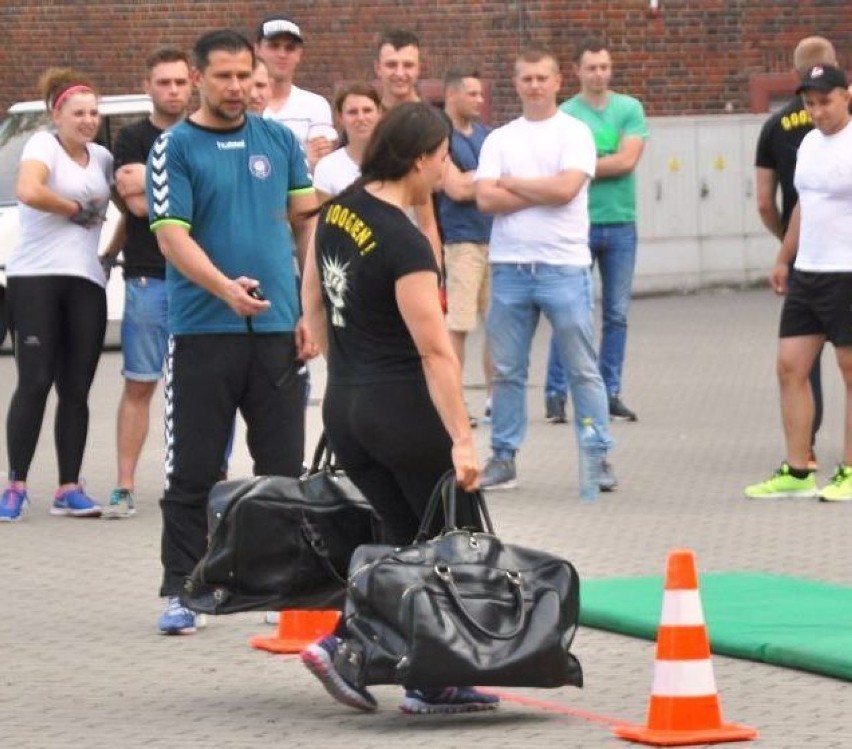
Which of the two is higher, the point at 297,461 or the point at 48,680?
the point at 297,461

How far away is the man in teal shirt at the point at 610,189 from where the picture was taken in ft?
46.5

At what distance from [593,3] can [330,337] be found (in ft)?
60.6

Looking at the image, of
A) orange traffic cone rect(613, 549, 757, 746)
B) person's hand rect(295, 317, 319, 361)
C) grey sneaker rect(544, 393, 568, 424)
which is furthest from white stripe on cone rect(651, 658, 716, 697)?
grey sneaker rect(544, 393, 568, 424)

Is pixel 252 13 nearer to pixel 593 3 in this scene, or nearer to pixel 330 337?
pixel 593 3

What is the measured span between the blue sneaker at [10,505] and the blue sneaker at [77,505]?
0.19 metres

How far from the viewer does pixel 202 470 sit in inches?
330

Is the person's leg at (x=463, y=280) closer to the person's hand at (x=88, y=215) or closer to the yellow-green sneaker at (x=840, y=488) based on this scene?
the yellow-green sneaker at (x=840, y=488)

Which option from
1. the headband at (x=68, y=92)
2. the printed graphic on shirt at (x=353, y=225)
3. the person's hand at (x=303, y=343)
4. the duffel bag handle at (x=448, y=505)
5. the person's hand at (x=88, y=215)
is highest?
the headband at (x=68, y=92)

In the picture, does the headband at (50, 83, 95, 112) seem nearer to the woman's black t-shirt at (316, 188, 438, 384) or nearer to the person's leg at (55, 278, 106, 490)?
the person's leg at (55, 278, 106, 490)

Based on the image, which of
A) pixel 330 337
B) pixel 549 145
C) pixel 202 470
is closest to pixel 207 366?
pixel 202 470

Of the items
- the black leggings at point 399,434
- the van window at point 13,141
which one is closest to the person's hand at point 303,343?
the black leggings at point 399,434

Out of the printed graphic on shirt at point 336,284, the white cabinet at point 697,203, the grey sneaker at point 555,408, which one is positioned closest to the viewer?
the printed graphic on shirt at point 336,284

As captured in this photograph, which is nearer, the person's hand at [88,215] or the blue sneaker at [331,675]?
the blue sneaker at [331,675]

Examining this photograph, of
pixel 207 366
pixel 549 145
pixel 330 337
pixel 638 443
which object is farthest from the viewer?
pixel 638 443
